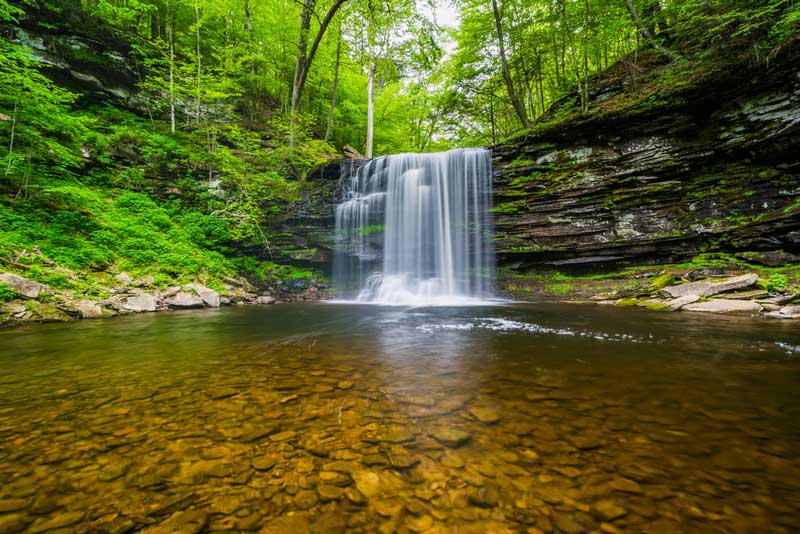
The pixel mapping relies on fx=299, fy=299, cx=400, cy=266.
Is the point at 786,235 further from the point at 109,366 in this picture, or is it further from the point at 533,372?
the point at 109,366

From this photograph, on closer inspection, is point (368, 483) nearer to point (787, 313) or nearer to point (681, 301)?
point (787, 313)

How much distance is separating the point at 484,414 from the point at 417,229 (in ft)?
36.5

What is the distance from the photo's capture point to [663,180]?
9.46 m

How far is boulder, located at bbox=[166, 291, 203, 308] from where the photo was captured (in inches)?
332

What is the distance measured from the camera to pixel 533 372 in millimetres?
2975

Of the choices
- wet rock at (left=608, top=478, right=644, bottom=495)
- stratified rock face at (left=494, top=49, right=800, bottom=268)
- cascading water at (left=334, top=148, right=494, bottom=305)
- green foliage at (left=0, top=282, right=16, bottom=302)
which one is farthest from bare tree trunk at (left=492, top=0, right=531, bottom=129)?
green foliage at (left=0, top=282, right=16, bottom=302)

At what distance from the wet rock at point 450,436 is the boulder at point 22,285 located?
890 cm

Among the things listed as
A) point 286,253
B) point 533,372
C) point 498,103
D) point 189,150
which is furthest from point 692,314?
point 189,150

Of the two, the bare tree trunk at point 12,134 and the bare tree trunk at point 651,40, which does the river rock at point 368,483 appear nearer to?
the bare tree trunk at point 12,134

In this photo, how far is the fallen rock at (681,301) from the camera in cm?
684

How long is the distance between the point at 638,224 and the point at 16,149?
18384mm

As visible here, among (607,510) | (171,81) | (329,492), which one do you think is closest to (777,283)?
(607,510)

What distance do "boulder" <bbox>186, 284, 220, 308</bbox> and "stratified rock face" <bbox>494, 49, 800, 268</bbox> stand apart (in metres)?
9.99

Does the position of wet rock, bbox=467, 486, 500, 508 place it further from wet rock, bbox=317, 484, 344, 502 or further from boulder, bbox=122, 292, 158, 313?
boulder, bbox=122, 292, 158, 313
